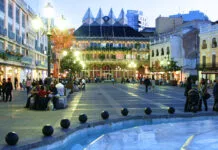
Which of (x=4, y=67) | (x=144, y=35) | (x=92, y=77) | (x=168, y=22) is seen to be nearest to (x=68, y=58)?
(x=4, y=67)

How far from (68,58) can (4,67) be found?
16982 millimetres

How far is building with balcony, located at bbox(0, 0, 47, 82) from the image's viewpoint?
137 feet

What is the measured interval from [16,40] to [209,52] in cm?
2744

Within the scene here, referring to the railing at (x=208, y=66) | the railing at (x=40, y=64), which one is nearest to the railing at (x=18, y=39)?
the railing at (x=40, y=64)

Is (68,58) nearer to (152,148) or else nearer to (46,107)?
(46,107)

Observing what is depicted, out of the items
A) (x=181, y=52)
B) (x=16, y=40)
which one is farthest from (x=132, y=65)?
(x=16, y=40)

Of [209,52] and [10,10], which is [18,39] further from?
[209,52]

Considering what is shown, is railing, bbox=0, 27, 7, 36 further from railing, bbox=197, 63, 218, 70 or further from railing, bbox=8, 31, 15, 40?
railing, bbox=197, 63, 218, 70

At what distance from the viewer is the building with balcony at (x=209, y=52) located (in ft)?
169

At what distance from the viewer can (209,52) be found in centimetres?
5394

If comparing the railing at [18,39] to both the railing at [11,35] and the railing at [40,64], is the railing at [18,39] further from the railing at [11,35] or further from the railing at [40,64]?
the railing at [40,64]

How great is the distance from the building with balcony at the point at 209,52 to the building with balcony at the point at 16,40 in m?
25.7

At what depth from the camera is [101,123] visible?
1359 centimetres

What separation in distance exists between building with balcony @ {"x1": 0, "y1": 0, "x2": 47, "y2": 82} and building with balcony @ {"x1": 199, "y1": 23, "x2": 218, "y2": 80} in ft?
84.3
